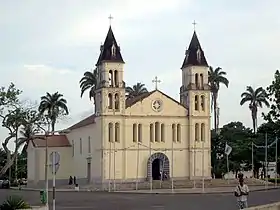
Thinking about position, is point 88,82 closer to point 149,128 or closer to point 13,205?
point 149,128

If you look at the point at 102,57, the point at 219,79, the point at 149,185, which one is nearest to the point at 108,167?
the point at 149,185

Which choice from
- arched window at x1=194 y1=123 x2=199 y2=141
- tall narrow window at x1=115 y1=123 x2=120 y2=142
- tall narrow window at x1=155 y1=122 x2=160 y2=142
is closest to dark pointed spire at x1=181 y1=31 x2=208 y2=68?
arched window at x1=194 y1=123 x2=199 y2=141

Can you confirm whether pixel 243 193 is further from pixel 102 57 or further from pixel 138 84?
pixel 138 84

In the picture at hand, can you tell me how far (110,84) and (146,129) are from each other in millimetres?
7092

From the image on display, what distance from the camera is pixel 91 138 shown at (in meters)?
81.4

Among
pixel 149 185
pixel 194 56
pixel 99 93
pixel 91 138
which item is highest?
pixel 194 56

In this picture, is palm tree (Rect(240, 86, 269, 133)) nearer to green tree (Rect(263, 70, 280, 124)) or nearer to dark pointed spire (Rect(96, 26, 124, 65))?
dark pointed spire (Rect(96, 26, 124, 65))

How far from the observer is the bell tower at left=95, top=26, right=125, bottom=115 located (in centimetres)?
7806

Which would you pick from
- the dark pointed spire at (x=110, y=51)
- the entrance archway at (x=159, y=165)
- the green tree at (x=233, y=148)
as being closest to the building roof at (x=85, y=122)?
the dark pointed spire at (x=110, y=51)

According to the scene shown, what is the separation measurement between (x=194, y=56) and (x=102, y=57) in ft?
40.3

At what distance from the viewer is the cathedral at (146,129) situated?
254 feet

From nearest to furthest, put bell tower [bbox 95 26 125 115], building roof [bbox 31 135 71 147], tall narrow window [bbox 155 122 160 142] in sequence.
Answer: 1. bell tower [bbox 95 26 125 115]
2. tall narrow window [bbox 155 122 160 142]
3. building roof [bbox 31 135 71 147]

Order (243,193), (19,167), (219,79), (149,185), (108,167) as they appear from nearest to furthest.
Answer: (243,193)
(149,185)
(108,167)
(219,79)
(19,167)

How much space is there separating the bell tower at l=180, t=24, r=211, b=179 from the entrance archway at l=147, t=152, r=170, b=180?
3090 mm
